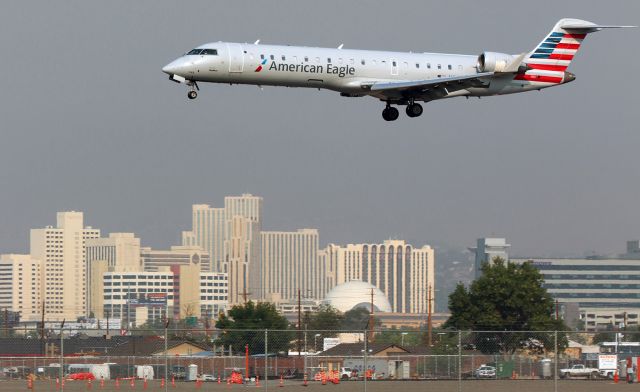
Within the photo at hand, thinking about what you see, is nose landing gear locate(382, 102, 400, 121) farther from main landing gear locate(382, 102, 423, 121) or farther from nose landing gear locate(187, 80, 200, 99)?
nose landing gear locate(187, 80, 200, 99)

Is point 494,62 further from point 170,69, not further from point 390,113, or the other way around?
point 170,69

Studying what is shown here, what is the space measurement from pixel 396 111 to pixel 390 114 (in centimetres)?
31

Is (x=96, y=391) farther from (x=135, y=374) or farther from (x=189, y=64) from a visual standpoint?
(x=189, y=64)

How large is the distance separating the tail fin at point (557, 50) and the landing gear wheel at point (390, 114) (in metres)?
6.31

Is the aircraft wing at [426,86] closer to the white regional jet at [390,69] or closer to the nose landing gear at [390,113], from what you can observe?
the white regional jet at [390,69]

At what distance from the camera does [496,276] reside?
88.7m

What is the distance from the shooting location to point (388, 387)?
3466cm

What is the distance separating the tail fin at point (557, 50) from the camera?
58.5 m

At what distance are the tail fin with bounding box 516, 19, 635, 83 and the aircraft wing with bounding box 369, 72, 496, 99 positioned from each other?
444 centimetres

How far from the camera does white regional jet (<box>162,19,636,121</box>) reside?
50219 mm

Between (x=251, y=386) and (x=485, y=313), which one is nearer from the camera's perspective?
(x=251, y=386)

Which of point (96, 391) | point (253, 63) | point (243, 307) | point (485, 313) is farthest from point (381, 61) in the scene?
point (243, 307)

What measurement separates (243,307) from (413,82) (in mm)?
51208

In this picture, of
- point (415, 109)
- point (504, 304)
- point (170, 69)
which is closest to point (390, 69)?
point (415, 109)
